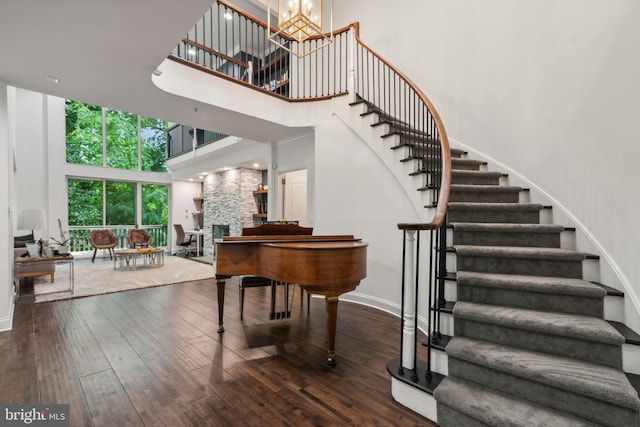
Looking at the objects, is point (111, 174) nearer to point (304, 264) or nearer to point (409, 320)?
point (304, 264)

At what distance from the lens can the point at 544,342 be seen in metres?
1.71

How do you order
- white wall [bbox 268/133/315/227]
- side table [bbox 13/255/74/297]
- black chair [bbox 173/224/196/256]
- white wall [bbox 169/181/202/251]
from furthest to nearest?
white wall [bbox 169/181/202/251] → black chair [bbox 173/224/196/256] → white wall [bbox 268/133/315/227] → side table [bbox 13/255/74/297]

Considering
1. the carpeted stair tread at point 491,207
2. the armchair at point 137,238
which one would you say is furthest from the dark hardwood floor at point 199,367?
the armchair at point 137,238

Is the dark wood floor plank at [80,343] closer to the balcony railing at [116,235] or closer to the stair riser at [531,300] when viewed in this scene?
the stair riser at [531,300]

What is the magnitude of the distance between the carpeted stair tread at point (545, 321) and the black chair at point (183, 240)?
8657mm

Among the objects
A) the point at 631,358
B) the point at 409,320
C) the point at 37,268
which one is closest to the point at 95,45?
the point at 409,320

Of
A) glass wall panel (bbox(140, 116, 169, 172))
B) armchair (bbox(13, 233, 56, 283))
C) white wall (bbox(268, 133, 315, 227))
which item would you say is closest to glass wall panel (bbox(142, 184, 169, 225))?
glass wall panel (bbox(140, 116, 169, 172))

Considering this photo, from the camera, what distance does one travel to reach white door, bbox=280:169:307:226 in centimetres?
627

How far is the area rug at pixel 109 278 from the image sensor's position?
4.57 metres

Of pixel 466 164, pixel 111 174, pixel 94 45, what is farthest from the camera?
pixel 111 174

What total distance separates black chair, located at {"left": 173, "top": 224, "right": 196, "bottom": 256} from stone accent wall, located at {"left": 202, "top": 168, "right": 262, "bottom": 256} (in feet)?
2.01

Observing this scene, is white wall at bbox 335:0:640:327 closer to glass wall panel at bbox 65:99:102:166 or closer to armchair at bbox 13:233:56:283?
Result: armchair at bbox 13:233:56:283

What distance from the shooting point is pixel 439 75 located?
443cm

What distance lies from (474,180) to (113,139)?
10.5 m
